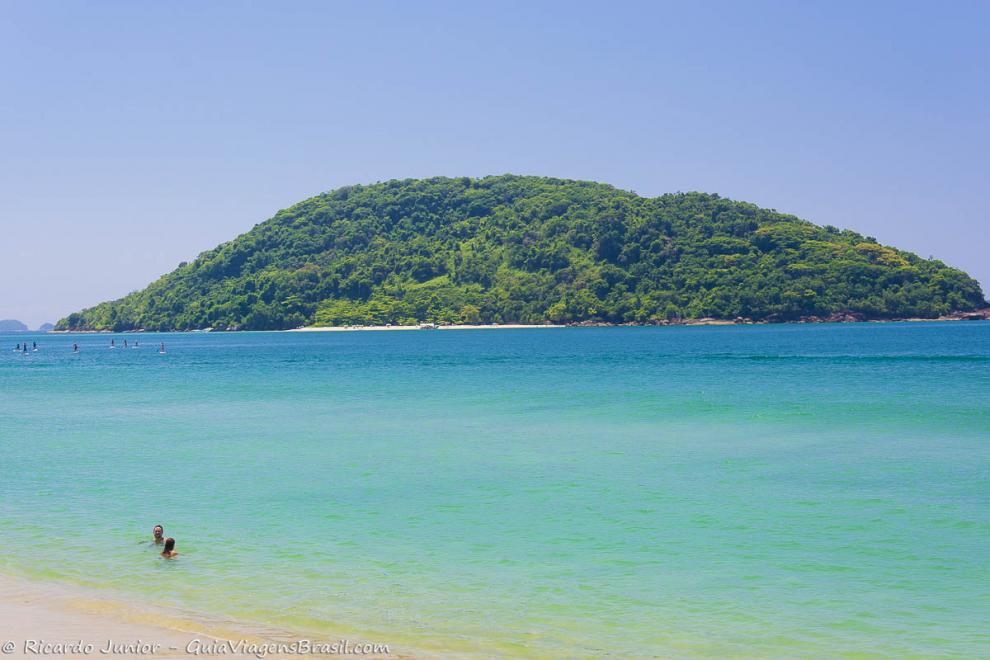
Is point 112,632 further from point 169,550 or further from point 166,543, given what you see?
point 169,550

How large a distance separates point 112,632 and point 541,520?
1032 cm

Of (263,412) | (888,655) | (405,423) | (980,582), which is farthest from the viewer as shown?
(263,412)

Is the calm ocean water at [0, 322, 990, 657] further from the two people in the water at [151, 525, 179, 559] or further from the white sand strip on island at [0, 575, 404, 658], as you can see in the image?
the white sand strip on island at [0, 575, 404, 658]

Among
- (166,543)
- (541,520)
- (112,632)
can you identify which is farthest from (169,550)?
(541,520)

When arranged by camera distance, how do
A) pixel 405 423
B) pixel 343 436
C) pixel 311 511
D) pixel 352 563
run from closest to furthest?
1. pixel 352 563
2. pixel 311 511
3. pixel 343 436
4. pixel 405 423

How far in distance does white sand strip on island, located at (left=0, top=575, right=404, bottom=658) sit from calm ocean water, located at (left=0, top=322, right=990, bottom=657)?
2.41ft

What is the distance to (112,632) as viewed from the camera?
1287 centimetres

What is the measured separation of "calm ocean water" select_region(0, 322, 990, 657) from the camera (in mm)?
14016

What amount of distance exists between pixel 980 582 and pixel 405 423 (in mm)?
27768

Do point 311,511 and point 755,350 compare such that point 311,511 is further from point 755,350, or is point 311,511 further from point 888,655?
point 755,350

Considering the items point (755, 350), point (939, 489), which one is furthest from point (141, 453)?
point (755, 350)

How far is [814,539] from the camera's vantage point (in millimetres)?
18812

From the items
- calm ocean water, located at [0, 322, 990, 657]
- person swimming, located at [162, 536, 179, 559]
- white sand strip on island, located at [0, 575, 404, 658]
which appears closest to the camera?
white sand strip on island, located at [0, 575, 404, 658]

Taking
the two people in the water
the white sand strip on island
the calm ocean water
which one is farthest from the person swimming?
the white sand strip on island
